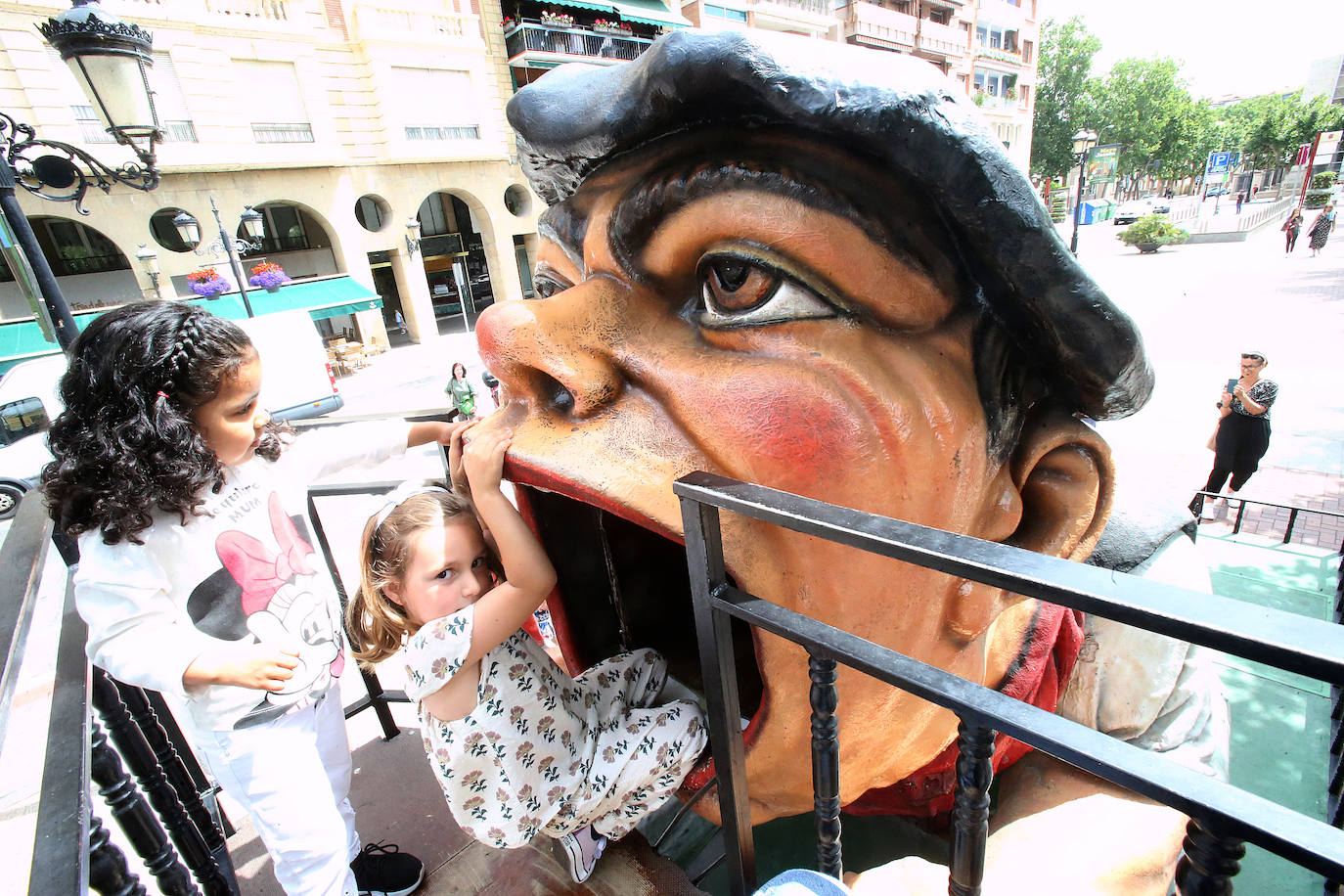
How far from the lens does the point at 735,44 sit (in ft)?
2.76

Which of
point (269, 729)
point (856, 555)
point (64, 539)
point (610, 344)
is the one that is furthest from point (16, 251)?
point (856, 555)

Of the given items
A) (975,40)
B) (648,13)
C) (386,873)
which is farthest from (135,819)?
(975,40)

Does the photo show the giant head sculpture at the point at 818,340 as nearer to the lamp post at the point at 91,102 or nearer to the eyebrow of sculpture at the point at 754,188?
the eyebrow of sculpture at the point at 754,188

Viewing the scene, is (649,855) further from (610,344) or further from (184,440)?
(184,440)

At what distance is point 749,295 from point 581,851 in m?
1.46

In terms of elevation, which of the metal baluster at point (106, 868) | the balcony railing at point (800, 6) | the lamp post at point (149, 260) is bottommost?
the metal baluster at point (106, 868)

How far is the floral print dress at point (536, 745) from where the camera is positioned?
143 cm

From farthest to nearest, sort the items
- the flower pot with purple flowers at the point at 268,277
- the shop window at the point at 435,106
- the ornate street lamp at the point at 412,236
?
the ornate street lamp at the point at 412,236
the shop window at the point at 435,106
the flower pot with purple flowers at the point at 268,277

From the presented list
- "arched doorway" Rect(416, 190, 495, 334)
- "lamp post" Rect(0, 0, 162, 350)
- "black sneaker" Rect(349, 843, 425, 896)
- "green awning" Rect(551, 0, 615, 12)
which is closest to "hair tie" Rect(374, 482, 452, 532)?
"black sneaker" Rect(349, 843, 425, 896)

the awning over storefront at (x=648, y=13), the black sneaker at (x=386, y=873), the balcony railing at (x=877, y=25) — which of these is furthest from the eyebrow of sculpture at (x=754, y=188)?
the balcony railing at (x=877, y=25)

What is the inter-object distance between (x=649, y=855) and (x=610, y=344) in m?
1.39

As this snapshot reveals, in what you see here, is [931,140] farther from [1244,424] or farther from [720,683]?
[1244,424]

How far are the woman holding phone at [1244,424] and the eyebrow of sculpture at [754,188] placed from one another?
5.42m

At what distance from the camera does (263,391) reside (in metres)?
7.69
